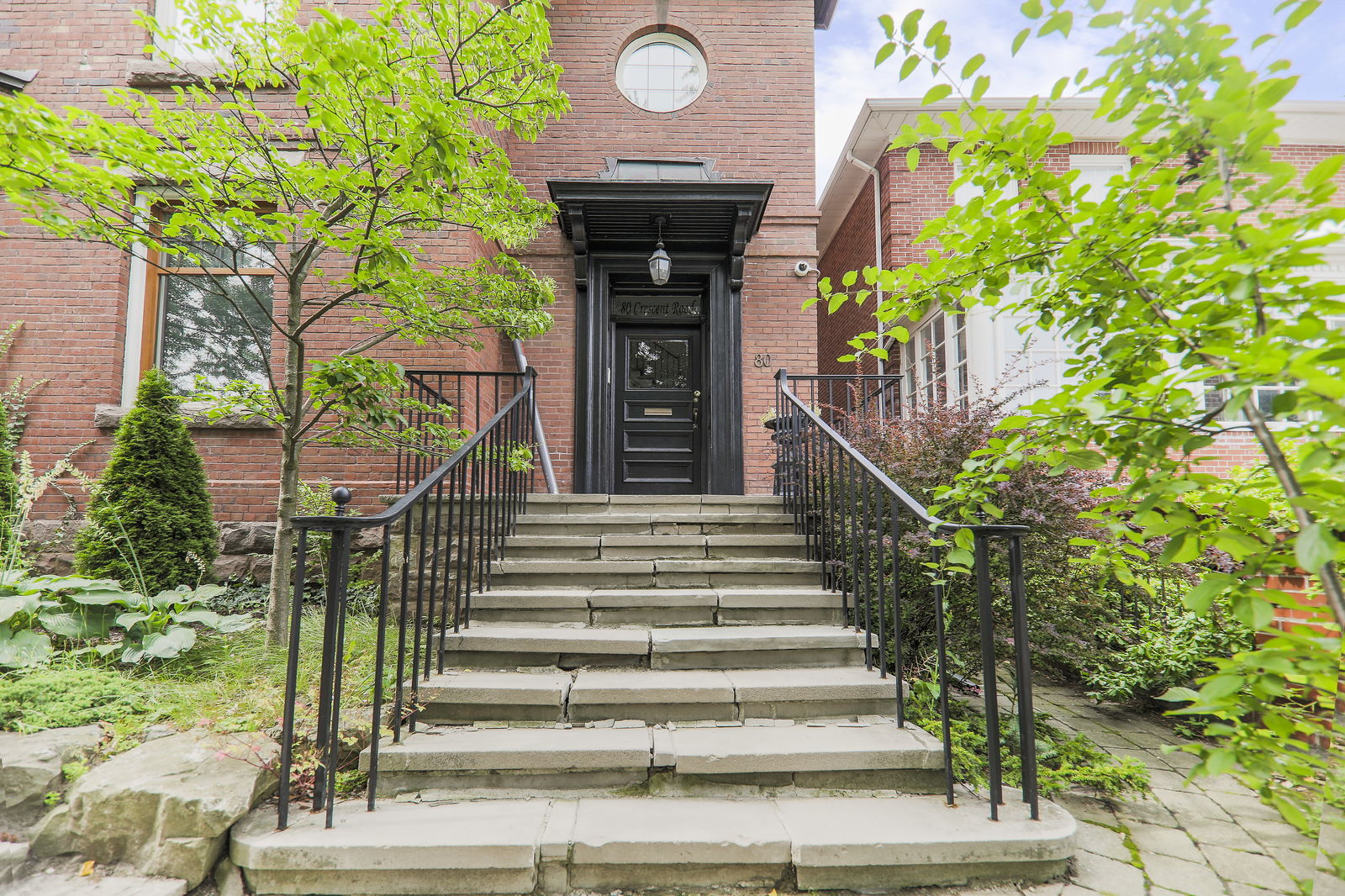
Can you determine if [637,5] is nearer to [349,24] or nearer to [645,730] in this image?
[349,24]

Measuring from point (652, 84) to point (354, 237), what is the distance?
471cm

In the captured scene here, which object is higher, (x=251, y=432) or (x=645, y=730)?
(x=251, y=432)

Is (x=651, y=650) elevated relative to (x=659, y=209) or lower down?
lower down

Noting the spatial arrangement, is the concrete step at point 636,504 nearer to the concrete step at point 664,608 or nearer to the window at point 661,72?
the concrete step at point 664,608

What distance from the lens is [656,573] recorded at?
3.57 meters

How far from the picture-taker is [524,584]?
351 centimetres

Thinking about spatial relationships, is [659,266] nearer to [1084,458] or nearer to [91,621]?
[91,621]

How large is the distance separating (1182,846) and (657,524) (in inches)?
110

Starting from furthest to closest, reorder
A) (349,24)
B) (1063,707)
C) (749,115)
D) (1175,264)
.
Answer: (749,115), (1063,707), (349,24), (1175,264)

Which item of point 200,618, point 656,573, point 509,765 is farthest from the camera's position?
point 656,573

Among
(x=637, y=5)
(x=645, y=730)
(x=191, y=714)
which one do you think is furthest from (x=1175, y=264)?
(x=637, y=5)

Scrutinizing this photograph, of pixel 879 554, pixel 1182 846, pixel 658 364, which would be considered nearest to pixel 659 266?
pixel 658 364

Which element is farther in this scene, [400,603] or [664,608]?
[664,608]

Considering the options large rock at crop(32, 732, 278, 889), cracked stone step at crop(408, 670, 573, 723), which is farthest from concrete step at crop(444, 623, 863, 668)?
large rock at crop(32, 732, 278, 889)
